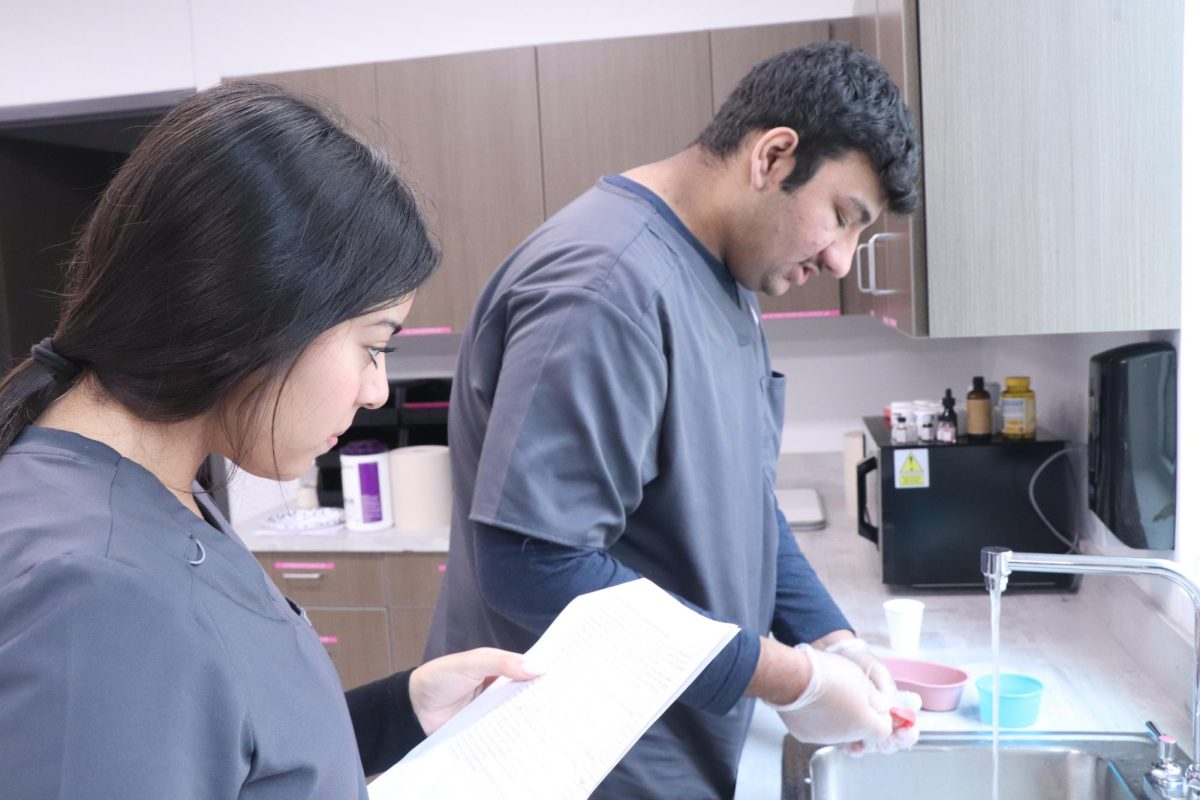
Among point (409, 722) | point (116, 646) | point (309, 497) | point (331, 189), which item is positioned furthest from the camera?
point (309, 497)

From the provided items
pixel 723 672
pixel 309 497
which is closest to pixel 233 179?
pixel 723 672

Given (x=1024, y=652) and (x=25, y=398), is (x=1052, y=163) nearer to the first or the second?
(x=1024, y=652)

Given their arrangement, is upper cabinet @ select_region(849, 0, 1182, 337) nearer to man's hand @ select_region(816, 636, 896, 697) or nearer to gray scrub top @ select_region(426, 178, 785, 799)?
gray scrub top @ select_region(426, 178, 785, 799)

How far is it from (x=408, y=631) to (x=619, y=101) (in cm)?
156

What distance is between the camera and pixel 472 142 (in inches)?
113

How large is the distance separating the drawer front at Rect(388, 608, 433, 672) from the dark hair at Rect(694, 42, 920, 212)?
1.82m

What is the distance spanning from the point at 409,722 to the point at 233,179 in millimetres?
573

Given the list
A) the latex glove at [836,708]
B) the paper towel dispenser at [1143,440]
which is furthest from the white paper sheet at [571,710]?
the paper towel dispenser at [1143,440]

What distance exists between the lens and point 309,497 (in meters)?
3.10

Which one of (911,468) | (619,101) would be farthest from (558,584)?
(619,101)

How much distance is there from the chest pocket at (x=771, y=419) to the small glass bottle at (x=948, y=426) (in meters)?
0.61

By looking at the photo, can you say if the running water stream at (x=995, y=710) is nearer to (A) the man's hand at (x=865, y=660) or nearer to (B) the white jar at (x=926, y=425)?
(A) the man's hand at (x=865, y=660)

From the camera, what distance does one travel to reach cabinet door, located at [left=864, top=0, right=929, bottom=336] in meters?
1.46

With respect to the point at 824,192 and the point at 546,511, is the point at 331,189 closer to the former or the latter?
the point at 546,511
